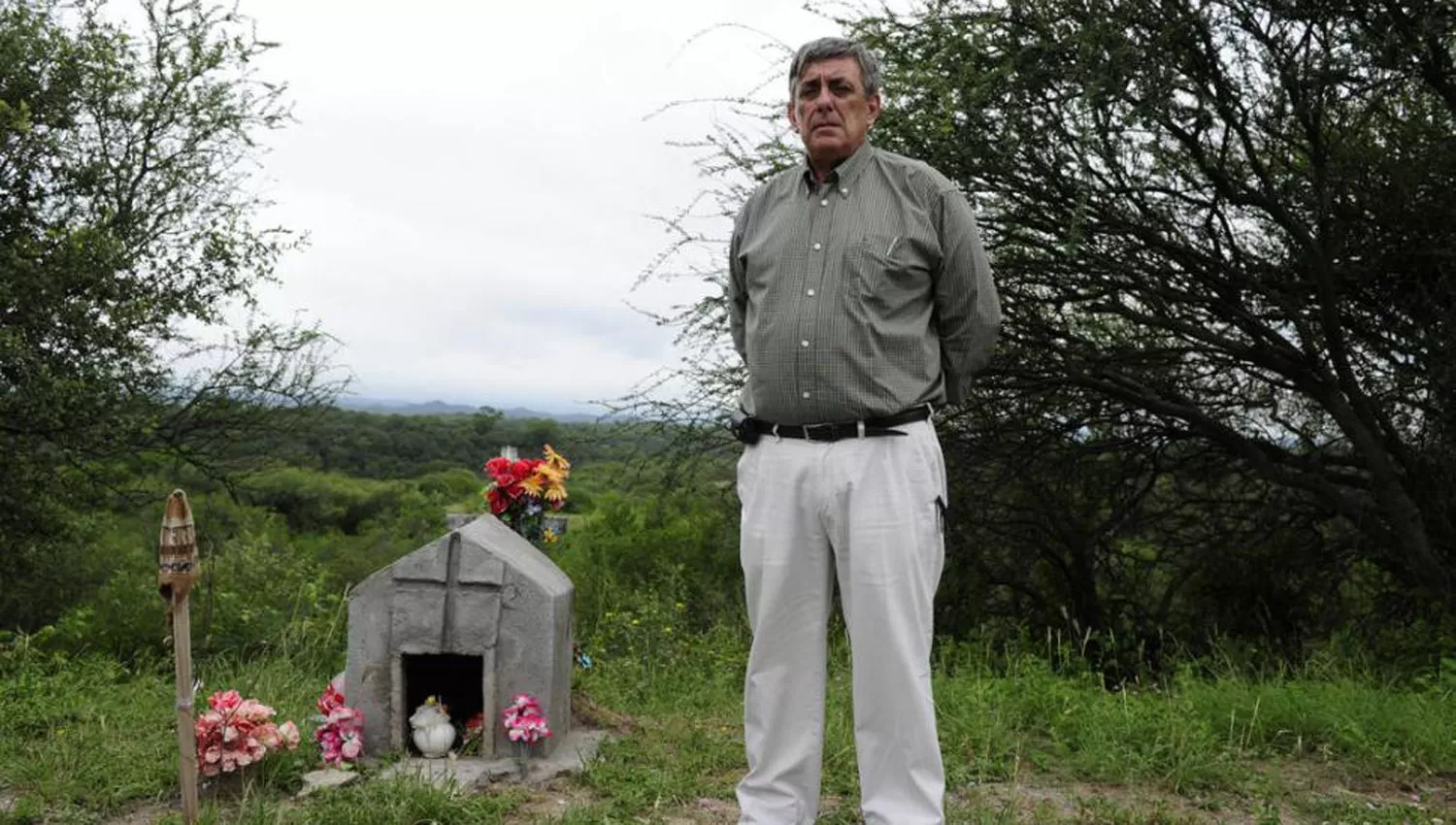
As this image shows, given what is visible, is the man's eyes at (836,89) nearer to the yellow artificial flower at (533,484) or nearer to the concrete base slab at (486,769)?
the concrete base slab at (486,769)

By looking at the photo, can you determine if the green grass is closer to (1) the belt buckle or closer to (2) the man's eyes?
(1) the belt buckle

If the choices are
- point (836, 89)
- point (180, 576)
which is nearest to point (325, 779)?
point (180, 576)

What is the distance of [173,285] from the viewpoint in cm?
1062

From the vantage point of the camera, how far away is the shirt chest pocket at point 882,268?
3084mm

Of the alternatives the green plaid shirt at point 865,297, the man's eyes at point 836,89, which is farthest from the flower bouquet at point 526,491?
the man's eyes at point 836,89

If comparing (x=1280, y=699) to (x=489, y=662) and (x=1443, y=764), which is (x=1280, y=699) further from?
(x=489, y=662)

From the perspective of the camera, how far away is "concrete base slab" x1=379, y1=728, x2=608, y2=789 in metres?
4.12

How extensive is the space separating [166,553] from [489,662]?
54.1 inches

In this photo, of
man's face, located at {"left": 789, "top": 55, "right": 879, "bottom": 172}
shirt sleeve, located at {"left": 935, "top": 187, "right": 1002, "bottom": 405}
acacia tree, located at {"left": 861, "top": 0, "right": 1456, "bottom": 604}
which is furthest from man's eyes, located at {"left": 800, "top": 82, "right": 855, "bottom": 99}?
acacia tree, located at {"left": 861, "top": 0, "right": 1456, "bottom": 604}

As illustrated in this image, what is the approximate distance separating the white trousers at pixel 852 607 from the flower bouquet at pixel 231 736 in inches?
73.5

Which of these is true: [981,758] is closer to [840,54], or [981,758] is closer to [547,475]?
[547,475]

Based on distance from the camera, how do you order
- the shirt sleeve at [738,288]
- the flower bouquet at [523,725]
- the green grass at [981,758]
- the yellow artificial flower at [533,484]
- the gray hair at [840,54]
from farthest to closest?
the yellow artificial flower at [533,484]
the flower bouquet at [523,725]
the green grass at [981,758]
the shirt sleeve at [738,288]
the gray hair at [840,54]

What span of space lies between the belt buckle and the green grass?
1.38 m

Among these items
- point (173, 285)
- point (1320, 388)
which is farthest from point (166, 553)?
point (173, 285)
